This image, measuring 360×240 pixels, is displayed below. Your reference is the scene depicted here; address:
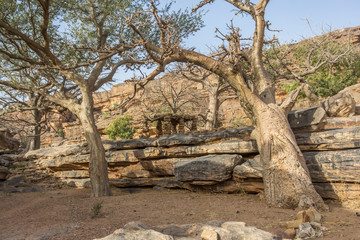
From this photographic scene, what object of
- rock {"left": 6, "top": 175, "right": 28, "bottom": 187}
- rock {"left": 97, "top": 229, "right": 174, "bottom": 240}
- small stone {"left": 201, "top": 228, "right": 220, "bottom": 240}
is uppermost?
rock {"left": 97, "top": 229, "right": 174, "bottom": 240}

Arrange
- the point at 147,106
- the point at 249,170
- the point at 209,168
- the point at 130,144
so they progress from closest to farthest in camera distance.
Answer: the point at 249,170 → the point at 209,168 → the point at 130,144 → the point at 147,106

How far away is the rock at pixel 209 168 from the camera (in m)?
7.20

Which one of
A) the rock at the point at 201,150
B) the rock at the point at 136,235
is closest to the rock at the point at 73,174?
the rock at the point at 201,150

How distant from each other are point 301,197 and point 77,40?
34.2ft

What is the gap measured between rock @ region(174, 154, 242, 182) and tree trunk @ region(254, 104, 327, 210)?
44.4 inches

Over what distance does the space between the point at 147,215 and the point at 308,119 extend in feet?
16.9

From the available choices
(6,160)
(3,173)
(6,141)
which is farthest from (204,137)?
(6,141)

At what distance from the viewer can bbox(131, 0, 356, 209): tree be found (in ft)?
18.3

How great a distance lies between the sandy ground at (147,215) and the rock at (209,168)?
0.54 metres

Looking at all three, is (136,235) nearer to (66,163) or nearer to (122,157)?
(122,157)

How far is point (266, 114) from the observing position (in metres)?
6.50

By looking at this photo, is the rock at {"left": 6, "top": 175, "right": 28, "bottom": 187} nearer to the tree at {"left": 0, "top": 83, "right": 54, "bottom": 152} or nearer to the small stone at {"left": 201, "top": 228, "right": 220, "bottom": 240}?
the tree at {"left": 0, "top": 83, "right": 54, "bottom": 152}

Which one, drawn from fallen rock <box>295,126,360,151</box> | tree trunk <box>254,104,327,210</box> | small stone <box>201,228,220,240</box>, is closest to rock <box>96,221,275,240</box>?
small stone <box>201,228,220,240</box>

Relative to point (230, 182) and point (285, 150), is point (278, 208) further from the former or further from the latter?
point (230, 182)
